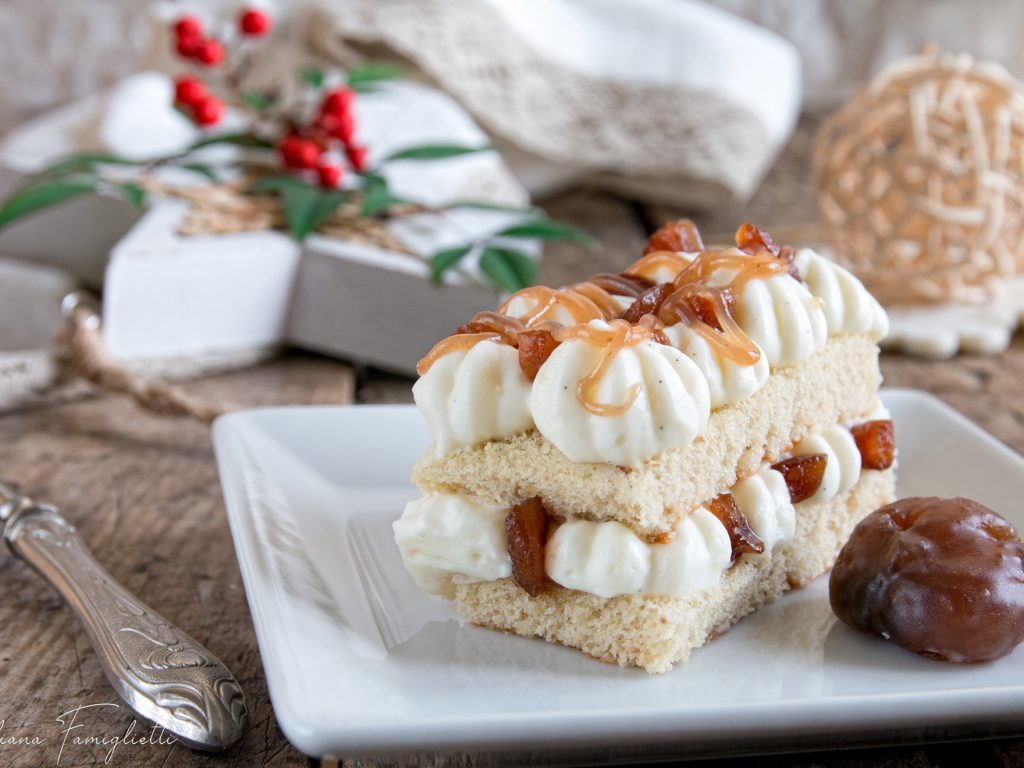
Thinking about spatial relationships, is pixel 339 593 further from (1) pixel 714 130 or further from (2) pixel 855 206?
(1) pixel 714 130

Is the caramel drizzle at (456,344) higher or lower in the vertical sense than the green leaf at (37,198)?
higher

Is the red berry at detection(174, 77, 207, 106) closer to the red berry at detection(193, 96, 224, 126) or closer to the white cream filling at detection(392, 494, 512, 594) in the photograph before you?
the red berry at detection(193, 96, 224, 126)

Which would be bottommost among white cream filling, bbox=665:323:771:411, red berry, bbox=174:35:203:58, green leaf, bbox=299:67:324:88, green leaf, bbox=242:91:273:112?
green leaf, bbox=242:91:273:112

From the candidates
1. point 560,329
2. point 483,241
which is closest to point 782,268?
point 560,329

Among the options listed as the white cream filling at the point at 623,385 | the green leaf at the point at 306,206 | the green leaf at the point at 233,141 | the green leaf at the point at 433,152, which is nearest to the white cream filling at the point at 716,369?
the white cream filling at the point at 623,385

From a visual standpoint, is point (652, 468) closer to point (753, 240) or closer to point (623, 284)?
point (623, 284)

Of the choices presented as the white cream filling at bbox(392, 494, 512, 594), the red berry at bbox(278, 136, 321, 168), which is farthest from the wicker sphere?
the white cream filling at bbox(392, 494, 512, 594)

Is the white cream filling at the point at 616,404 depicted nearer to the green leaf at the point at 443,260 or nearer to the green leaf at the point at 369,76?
the green leaf at the point at 443,260

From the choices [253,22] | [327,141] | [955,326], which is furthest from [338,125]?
[955,326]
